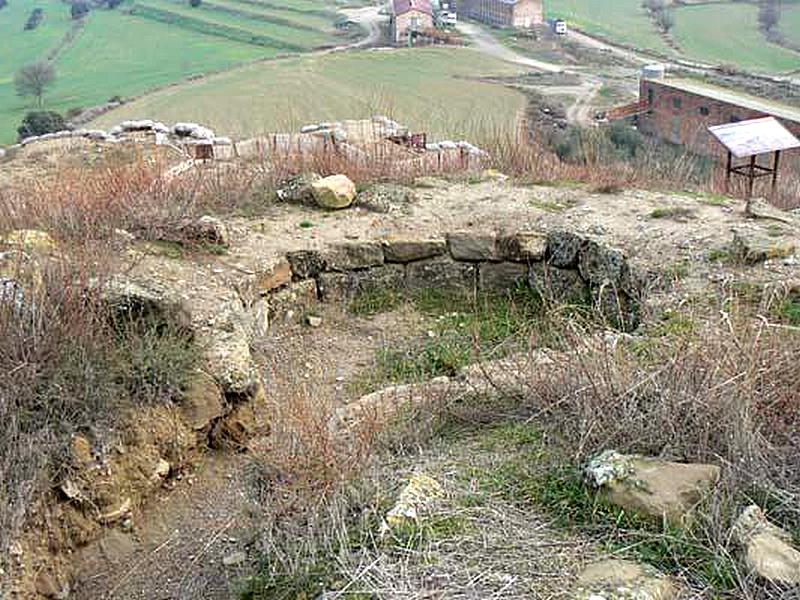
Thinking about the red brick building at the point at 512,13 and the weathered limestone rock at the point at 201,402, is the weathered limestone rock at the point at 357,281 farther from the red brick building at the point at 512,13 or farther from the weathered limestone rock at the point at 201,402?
the red brick building at the point at 512,13

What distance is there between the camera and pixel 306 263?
730 cm

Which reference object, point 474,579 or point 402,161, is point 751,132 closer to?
point 402,161

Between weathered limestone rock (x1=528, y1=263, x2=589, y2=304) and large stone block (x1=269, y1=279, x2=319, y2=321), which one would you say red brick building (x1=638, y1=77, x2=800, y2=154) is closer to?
weathered limestone rock (x1=528, y1=263, x2=589, y2=304)

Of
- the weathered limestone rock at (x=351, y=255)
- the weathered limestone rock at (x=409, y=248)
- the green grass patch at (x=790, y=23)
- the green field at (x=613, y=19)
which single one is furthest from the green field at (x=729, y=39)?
the weathered limestone rock at (x=351, y=255)

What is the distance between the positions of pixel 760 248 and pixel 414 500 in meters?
4.36

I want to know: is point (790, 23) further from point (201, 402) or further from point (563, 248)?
point (201, 402)

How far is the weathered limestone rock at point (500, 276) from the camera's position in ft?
24.8

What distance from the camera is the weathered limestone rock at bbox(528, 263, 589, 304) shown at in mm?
7309

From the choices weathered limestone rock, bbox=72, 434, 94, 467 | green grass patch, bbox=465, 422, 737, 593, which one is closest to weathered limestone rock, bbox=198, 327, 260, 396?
weathered limestone rock, bbox=72, 434, 94, 467

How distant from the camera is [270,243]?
7.34 m

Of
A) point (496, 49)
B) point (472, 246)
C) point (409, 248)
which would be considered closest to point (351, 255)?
point (409, 248)

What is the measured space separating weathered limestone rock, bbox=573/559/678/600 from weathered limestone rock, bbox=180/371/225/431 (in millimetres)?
2748

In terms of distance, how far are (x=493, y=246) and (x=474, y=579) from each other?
4884mm

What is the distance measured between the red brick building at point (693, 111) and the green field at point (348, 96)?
146 inches
